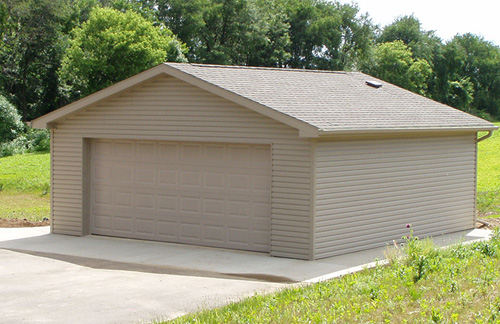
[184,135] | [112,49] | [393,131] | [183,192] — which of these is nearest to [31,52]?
[112,49]

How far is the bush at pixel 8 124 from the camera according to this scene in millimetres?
39000

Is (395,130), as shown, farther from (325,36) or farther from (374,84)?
(325,36)

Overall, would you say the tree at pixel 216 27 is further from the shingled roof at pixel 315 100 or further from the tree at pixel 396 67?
the shingled roof at pixel 315 100

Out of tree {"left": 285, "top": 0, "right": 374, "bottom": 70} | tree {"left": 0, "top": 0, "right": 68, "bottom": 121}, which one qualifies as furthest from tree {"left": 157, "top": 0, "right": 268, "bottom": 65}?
tree {"left": 0, "top": 0, "right": 68, "bottom": 121}

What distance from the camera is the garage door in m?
13.3

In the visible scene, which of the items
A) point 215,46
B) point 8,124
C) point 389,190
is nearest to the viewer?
point 389,190

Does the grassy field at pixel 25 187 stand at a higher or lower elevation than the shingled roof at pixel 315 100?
lower

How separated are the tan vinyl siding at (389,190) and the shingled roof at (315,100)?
0.45m

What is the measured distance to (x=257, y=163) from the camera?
43.3 feet

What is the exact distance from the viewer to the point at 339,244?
507 inches

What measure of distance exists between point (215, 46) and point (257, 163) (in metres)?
43.2

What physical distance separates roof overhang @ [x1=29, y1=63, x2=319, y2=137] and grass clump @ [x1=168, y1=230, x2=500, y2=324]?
9.94 ft

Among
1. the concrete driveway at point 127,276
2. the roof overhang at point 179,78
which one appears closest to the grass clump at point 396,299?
the concrete driveway at point 127,276

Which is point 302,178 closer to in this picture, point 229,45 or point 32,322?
point 32,322
